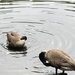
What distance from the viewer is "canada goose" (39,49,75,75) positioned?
992cm

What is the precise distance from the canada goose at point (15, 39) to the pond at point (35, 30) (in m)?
0.22

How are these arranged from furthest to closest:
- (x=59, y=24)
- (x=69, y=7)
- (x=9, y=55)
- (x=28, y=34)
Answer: (x=69, y=7) < (x=59, y=24) < (x=28, y=34) < (x=9, y=55)

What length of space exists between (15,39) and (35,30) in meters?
1.53

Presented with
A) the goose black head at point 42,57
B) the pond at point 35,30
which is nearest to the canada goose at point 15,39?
the pond at point 35,30

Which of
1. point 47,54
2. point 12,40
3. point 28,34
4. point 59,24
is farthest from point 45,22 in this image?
point 47,54

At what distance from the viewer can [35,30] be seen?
48.4 ft

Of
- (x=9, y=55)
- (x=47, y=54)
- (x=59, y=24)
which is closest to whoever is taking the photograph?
(x=47, y=54)

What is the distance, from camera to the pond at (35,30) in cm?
1100

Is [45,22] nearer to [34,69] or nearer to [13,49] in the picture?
[13,49]

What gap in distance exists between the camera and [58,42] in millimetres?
13148

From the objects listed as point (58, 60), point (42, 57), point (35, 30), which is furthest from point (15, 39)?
point (58, 60)

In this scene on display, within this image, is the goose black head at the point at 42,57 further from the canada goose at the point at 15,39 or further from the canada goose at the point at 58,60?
the canada goose at the point at 15,39

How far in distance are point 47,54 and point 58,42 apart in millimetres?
2548

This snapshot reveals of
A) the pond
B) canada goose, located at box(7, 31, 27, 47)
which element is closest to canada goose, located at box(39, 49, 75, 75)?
the pond
